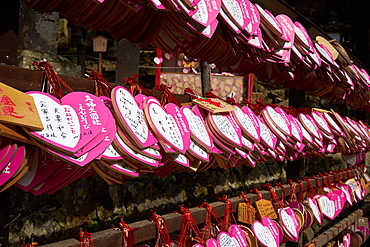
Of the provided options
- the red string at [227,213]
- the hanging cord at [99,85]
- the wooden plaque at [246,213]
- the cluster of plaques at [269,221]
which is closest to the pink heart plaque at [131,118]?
the hanging cord at [99,85]

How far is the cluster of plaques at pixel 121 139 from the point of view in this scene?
89cm

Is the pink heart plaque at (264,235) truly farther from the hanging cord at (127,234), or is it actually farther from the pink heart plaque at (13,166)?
the pink heart plaque at (13,166)

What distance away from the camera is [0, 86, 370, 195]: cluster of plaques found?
0.89 meters

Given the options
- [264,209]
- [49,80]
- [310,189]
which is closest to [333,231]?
[310,189]

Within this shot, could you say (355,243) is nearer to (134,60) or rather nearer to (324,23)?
(134,60)

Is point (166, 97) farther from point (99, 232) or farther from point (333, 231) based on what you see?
point (333, 231)

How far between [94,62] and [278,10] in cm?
798

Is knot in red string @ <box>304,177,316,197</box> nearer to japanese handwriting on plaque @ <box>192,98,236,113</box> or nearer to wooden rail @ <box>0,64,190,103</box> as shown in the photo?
japanese handwriting on plaque @ <box>192,98,236,113</box>

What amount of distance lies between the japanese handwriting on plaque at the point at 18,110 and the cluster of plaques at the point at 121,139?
3 cm

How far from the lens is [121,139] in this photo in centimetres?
108

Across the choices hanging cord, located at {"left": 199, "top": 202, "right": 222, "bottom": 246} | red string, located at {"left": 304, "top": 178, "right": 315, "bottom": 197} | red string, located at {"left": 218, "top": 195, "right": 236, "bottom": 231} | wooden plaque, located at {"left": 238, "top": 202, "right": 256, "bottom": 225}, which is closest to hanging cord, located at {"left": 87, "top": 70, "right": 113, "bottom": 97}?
hanging cord, located at {"left": 199, "top": 202, "right": 222, "bottom": 246}

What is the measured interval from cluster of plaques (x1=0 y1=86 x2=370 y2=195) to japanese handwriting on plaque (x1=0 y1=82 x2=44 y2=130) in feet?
0.09

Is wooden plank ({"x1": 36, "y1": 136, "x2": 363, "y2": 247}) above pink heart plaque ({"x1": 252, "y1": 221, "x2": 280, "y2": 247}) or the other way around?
above

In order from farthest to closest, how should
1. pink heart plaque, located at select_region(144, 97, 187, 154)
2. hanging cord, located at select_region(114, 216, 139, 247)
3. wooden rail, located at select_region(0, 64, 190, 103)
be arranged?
1. hanging cord, located at select_region(114, 216, 139, 247)
2. pink heart plaque, located at select_region(144, 97, 187, 154)
3. wooden rail, located at select_region(0, 64, 190, 103)
